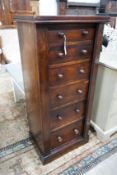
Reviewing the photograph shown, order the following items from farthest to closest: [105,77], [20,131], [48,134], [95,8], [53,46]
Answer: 1. [95,8]
2. [20,131]
3. [105,77]
4. [48,134]
5. [53,46]

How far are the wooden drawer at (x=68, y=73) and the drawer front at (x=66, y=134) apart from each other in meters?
0.45

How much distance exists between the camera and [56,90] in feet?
3.33

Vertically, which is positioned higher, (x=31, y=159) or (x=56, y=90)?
(x=56, y=90)

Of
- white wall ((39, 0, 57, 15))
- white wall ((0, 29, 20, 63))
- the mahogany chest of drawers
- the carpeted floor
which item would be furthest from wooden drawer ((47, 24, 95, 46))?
white wall ((39, 0, 57, 15))

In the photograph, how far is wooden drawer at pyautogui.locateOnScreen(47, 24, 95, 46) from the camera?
829 mm

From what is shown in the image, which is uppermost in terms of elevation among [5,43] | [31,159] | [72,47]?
[72,47]

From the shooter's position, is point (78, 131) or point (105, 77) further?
point (78, 131)

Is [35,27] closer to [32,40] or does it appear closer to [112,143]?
[32,40]

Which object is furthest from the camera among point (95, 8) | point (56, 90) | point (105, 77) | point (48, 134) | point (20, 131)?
point (95, 8)

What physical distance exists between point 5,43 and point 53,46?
7.04 ft

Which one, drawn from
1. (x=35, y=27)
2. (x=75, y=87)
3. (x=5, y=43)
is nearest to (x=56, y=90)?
(x=75, y=87)

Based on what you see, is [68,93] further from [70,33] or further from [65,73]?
[70,33]

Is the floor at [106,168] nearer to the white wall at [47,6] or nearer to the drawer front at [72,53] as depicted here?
the drawer front at [72,53]

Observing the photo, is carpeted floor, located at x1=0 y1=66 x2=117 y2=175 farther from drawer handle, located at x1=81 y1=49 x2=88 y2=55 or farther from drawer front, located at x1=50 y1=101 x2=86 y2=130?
drawer handle, located at x1=81 y1=49 x2=88 y2=55
